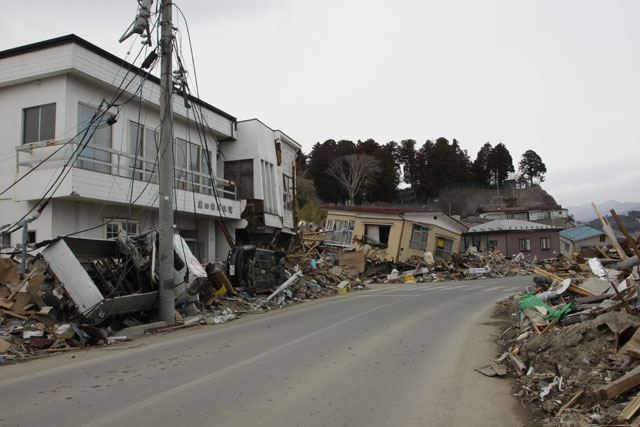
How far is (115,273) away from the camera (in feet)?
38.7

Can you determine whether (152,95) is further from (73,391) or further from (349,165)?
(349,165)

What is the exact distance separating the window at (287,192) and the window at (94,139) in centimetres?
1081

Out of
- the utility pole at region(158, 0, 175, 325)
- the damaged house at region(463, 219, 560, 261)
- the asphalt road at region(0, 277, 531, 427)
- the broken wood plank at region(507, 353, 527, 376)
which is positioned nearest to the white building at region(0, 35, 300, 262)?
the utility pole at region(158, 0, 175, 325)

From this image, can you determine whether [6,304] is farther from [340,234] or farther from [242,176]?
[340,234]

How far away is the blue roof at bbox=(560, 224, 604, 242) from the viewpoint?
46344mm

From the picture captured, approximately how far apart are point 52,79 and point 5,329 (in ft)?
29.4

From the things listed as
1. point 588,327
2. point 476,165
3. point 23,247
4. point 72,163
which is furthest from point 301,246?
point 476,165

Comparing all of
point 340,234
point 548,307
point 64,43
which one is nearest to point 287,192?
point 340,234

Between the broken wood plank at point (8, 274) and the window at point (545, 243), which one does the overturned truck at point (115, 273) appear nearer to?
the broken wood plank at point (8, 274)

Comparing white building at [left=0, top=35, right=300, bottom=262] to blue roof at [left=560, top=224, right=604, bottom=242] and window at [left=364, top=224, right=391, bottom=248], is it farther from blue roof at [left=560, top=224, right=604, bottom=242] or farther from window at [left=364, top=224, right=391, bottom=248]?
blue roof at [left=560, top=224, right=604, bottom=242]

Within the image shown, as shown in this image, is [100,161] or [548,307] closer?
[548,307]

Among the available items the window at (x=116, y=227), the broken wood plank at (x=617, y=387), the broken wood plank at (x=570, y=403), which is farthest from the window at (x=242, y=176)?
the broken wood plank at (x=617, y=387)

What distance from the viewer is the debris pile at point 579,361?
14.8 feet

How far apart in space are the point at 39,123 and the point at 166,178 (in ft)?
19.7
